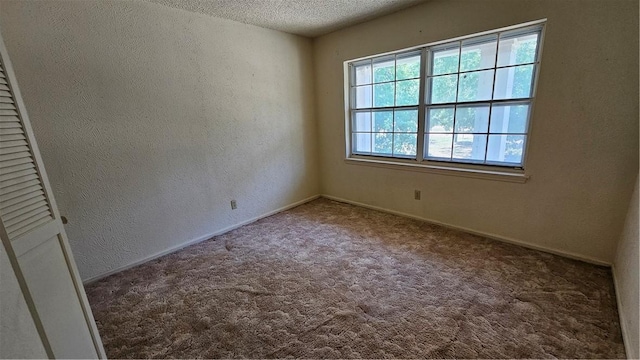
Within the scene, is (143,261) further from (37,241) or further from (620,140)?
(620,140)

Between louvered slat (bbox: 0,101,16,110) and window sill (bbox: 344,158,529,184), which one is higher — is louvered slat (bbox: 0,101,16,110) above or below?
above

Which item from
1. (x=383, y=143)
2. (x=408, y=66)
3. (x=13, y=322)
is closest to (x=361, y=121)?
(x=383, y=143)

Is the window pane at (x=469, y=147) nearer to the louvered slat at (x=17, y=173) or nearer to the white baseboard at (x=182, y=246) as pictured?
the white baseboard at (x=182, y=246)

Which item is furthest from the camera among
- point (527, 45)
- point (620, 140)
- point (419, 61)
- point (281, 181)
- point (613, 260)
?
point (281, 181)

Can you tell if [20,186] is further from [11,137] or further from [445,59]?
[445,59]

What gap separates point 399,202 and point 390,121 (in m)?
1.07

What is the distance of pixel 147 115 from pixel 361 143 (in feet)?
8.65

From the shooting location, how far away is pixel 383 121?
140 inches

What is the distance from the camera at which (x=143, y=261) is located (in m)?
2.60

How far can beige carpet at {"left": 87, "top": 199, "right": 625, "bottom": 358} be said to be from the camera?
156cm

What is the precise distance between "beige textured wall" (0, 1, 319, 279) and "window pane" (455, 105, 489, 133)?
2.18 metres

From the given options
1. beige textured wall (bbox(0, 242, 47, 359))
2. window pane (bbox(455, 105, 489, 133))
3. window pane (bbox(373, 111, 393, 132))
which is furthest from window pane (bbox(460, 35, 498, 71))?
beige textured wall (bbox(0, 242, 47, 359))

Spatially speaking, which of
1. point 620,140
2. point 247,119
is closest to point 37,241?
point 247,119

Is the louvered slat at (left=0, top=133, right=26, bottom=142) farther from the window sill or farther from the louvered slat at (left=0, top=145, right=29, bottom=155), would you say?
the window sill
